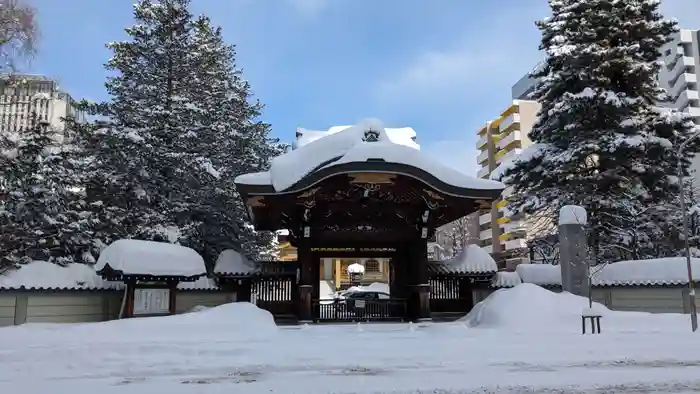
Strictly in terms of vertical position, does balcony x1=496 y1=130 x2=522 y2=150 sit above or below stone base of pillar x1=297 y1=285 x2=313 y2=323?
above

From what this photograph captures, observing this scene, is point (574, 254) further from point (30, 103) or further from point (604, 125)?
point (30, 103)

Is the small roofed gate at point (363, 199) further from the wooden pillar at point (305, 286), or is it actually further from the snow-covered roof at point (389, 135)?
the snow-covered roof at point (389, 135)

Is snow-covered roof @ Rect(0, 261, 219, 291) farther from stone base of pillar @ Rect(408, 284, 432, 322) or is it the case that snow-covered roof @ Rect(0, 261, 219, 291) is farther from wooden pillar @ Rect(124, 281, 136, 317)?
stone base of pillar @ Rect(408, 284, 432, 322)

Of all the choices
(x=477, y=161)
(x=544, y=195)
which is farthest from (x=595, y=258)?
(x=477, y=161)

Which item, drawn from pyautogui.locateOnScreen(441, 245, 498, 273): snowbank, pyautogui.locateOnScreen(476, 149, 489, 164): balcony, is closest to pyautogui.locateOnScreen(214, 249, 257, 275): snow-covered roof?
pyautogui.locateOnScreen(441, 245, 498, 273): snowbank

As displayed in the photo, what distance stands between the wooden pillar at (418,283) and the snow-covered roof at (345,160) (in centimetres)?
264

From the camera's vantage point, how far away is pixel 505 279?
1762 cm

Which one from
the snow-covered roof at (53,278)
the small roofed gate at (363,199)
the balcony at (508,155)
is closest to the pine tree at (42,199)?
the snow-covered roof at (53,278)

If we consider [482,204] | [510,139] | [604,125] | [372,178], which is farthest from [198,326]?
[510,139]

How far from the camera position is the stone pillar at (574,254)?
1534 cm

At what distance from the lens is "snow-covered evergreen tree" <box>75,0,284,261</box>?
742 inches

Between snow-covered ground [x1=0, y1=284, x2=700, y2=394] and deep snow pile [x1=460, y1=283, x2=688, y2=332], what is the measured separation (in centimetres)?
4

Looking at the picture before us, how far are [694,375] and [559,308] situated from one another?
5976 millimetres

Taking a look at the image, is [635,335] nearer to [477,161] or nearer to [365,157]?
[365,157]
